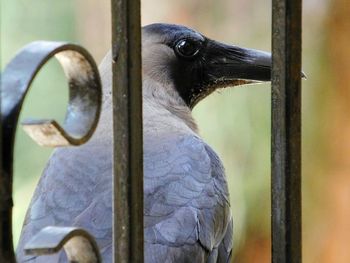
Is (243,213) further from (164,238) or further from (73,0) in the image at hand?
(164,238)

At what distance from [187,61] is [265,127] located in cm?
126

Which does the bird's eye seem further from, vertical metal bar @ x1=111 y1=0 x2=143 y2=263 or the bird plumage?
vertical metal bar @ x1=111 y1=0 x2=143 y2=263

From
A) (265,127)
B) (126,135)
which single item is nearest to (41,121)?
(126,135)

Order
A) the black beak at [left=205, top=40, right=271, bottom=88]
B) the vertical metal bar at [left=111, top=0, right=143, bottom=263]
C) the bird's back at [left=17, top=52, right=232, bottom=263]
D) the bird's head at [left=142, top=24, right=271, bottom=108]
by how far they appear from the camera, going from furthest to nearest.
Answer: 1. the bird's head at [left=142, top=24, right=271, bottom=108]
2. the black beak at [left=205, top=40, right=271, bottom=88]
3. the bird's back at [left=17, top=52, right=232, bottom=263]
4. the vertical metal bar at [left=111, top=0, right=143, bottom=263]

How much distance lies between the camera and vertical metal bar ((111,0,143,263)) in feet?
2.93

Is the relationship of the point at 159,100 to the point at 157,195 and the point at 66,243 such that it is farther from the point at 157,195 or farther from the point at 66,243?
the point at 66,243

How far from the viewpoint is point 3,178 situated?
2.60 feet

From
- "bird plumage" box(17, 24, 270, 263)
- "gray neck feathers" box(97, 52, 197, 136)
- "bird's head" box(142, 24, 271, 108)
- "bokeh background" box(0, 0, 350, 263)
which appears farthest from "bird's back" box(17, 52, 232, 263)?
"bokeh background" box(0, 0, 350, 263)

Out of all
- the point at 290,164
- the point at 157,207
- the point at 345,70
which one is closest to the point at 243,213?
the point at 345,70

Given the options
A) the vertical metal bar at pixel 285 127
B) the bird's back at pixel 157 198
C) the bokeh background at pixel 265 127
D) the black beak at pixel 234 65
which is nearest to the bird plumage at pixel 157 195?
the bird's back at pixel 157 198

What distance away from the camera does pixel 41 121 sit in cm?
80

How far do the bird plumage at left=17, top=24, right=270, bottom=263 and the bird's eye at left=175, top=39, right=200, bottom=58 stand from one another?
230mm

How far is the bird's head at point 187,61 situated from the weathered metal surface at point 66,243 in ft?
4.12

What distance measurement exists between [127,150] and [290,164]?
0.71 ft
